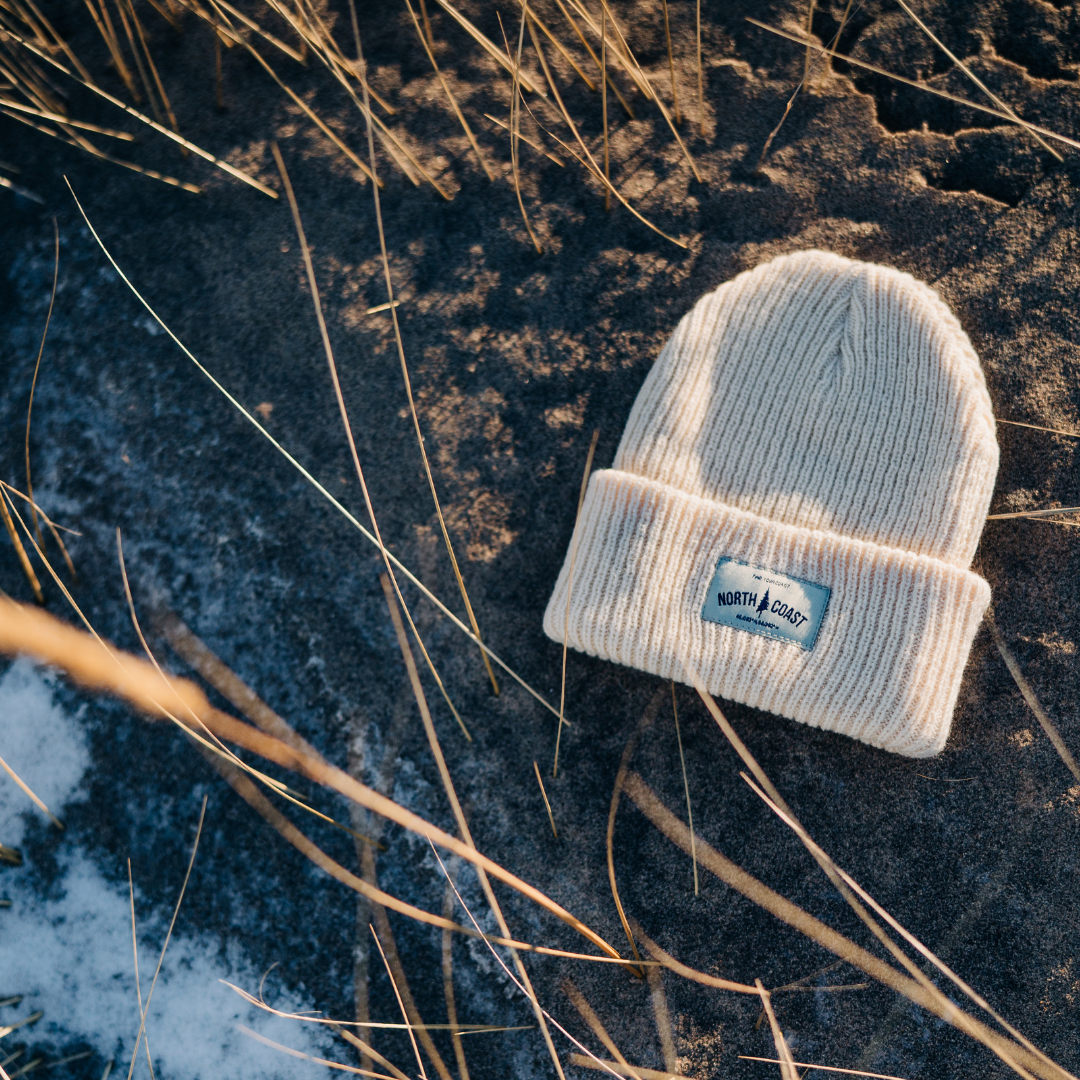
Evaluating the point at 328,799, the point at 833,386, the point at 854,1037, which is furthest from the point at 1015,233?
the point at 328,799

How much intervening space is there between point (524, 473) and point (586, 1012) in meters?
0.74

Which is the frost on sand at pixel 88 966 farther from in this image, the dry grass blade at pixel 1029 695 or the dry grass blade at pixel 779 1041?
the dry grass blade at pixel 1029 695

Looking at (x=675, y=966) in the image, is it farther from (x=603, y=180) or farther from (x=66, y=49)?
(x=66, y=49)

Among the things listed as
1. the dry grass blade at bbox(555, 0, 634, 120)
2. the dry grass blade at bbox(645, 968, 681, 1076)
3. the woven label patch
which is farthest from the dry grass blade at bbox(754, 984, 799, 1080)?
the dry grass blade at bbox(555, 0, 634, 120)

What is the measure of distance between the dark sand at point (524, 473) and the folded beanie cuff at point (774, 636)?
0.29 ft

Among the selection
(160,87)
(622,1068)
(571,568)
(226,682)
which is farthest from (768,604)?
(160,87)

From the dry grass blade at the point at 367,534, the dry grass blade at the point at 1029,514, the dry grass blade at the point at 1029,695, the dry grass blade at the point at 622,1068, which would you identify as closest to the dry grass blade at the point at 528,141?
the dry grass blade at the point at 367,534

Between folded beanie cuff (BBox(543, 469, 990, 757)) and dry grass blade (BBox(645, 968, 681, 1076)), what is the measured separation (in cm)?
40

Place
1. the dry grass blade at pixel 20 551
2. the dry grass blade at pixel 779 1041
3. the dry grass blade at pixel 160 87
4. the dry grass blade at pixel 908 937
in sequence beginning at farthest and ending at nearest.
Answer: the dry grass blade at pixel 160 87
the dry grass blade at pixel 20 551
the dry grass blade at pixel 779 1041
the dry grass blade at pixel 908 937

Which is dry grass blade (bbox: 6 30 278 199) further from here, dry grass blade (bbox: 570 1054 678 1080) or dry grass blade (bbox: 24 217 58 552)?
dry grass blade (bbox: 570 1054 678 1080)

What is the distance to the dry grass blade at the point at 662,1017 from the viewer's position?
3.32ft

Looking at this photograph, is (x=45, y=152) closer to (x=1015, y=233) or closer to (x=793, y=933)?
(x=1015, y=233)

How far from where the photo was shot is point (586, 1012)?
1016 millimetres

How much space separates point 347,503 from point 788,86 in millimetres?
933
